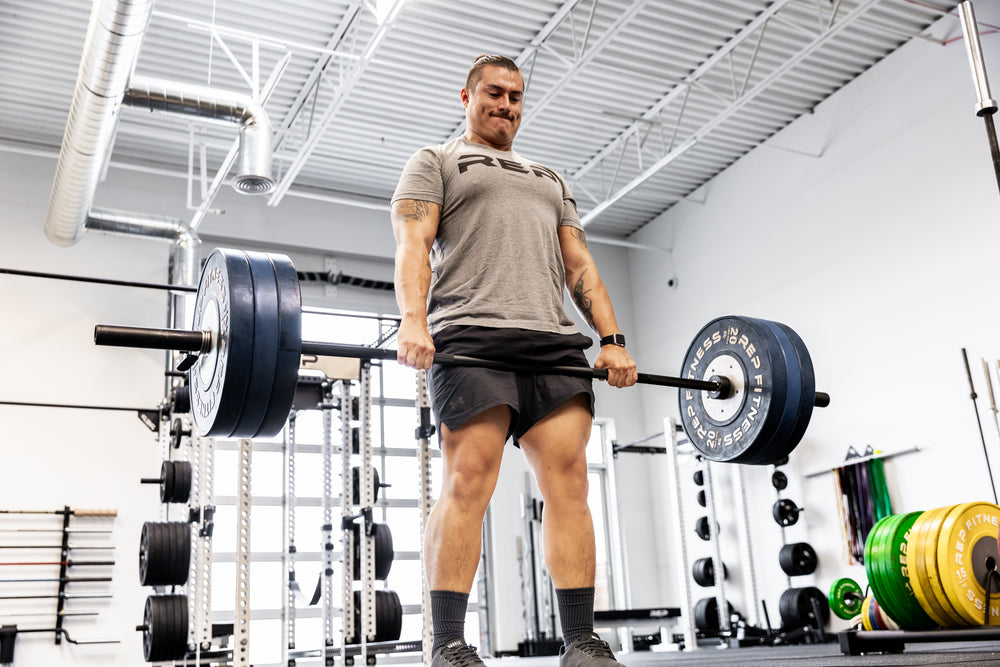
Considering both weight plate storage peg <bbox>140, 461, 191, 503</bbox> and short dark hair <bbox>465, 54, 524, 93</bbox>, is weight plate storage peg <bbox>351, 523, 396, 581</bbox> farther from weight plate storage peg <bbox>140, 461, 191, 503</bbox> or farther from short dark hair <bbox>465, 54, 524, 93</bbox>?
short dark hair <bbox>465, 54, 524, 93</bbox>

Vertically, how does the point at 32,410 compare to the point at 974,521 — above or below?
above

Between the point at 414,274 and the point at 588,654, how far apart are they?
2.57ft

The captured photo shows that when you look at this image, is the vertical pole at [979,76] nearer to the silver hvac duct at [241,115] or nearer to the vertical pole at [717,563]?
the silver hvac duct at [241,115]

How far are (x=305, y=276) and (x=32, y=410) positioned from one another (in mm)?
2268

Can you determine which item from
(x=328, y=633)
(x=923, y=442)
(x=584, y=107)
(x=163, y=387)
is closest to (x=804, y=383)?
(x=328, y=633)

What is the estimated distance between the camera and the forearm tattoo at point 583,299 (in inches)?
83.0

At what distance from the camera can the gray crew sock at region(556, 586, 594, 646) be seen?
5.75 ft

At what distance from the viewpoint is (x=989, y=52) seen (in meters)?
5.75

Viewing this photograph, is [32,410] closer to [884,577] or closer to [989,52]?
[884,577]

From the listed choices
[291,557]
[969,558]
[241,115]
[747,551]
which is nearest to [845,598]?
[747,551]

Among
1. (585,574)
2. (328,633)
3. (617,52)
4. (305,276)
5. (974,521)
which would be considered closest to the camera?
(585,574)

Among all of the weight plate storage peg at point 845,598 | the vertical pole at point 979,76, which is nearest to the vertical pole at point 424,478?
Answer: the vertical pole at point 979,76

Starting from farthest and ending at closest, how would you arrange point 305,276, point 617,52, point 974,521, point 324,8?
point 305,276, point 617,52, point 324,8, point 974,521

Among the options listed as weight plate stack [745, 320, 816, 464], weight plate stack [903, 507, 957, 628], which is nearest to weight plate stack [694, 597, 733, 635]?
weight plate stack [903, 507, 957, 628]
